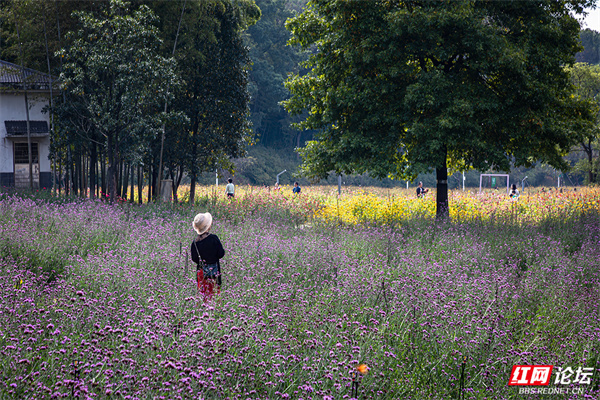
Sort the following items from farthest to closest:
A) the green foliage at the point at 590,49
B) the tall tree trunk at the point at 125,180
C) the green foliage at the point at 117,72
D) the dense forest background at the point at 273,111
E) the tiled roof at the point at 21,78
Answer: the green foliage at the point at 590,49 < the dense forest background at the point at 273,111 < the tall tree trunk at the point at 125,180 < the tiled roof at the point at 21,78 < the green foliage at the point at 117,72

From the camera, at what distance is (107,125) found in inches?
661

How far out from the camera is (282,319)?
5035 mm

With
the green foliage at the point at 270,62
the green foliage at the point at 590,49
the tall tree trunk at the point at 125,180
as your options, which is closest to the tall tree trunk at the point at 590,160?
the green foliage at the point at 270,62

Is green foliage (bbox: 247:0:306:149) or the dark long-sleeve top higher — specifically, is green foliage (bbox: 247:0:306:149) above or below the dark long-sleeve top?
above

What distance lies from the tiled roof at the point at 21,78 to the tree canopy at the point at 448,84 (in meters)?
11.7

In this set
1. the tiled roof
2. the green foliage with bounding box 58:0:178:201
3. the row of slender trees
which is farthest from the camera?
the tiled roof

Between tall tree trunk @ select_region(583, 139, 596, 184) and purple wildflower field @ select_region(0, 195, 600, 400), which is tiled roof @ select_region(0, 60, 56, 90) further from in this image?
tall tree trunk @ select_region(583, 139, 596, 184)

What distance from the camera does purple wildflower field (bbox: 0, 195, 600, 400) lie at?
11.6 feet

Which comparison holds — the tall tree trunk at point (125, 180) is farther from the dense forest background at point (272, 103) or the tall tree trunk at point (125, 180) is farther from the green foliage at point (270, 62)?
the green foliage at point (270, 62)

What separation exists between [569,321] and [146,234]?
7.60 m

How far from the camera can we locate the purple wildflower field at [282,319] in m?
3.54

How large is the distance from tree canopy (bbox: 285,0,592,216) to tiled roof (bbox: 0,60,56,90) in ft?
38.4

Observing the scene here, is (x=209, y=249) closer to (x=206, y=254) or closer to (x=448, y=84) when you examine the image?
(x=206, y=254)

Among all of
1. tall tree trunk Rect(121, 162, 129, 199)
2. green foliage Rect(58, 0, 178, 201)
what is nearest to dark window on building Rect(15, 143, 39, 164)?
tall tree trunk Rect(121, 162, 129, 199)
